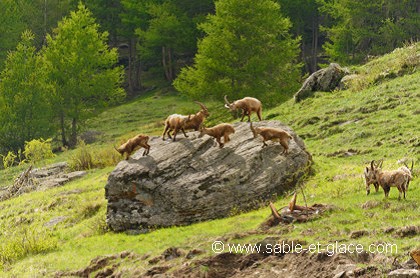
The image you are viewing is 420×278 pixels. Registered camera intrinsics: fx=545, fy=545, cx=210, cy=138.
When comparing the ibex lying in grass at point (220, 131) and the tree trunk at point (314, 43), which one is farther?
the tree trunk at point (314, 43)

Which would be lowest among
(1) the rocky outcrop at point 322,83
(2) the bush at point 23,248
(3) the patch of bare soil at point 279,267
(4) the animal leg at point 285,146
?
(2) the bush at point 23,248

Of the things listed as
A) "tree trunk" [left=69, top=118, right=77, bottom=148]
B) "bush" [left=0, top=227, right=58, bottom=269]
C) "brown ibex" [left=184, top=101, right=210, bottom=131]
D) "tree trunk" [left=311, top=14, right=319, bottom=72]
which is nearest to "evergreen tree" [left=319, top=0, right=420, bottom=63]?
"tree trunk" [left=311, top=14, right=319, bottom=72]

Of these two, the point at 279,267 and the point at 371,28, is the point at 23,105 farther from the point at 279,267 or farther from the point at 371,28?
the point at 279,267

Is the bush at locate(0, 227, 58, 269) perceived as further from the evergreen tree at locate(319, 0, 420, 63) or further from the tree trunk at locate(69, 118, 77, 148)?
the evergreen tree at locate(319, 0, 420, 63)

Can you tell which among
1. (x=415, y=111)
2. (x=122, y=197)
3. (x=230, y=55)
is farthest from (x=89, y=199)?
(x=230, y=55)

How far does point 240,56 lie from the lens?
42.1 m

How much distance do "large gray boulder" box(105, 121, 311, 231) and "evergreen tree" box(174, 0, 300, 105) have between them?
22.0m

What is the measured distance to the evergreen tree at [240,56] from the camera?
41.5 metres

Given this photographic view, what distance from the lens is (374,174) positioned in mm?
15305

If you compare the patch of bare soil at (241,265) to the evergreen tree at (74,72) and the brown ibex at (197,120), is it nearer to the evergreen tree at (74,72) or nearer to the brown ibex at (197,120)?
the brown ibex at (197,120)

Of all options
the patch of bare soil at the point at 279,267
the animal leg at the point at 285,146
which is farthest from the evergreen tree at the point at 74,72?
the patch of bare soil at the point at 279,267

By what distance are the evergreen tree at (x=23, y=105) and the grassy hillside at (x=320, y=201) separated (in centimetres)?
1156

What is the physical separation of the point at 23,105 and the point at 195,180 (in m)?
36.7

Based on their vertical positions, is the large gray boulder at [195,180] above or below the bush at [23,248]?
above
